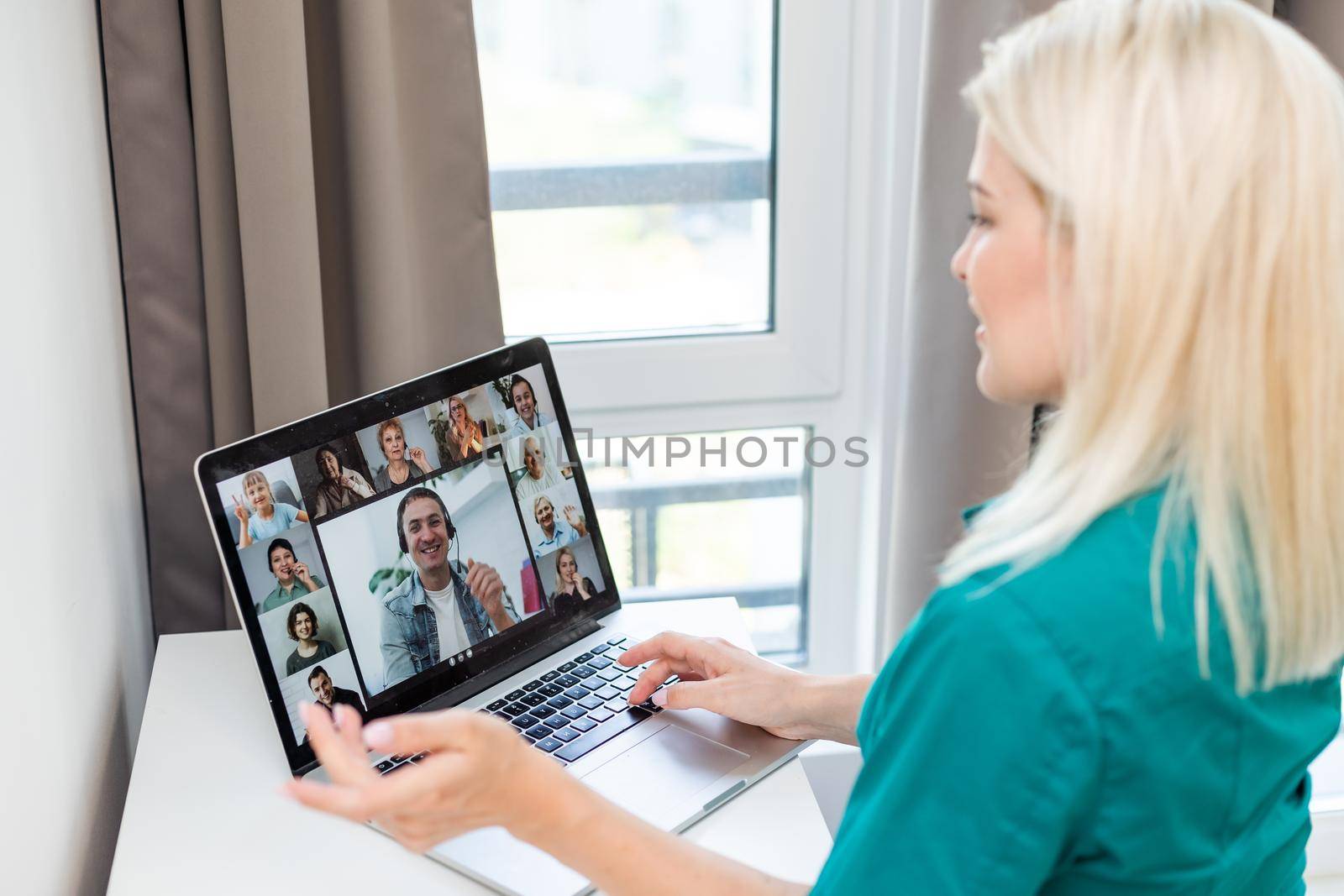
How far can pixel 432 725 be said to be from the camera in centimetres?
63

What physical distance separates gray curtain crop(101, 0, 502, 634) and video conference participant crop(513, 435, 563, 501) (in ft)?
0.63

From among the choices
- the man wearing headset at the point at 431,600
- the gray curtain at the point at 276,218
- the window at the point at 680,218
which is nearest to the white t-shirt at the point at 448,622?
the man wearing headset at the point at 431,600

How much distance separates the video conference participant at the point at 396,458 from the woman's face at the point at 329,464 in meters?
0.04

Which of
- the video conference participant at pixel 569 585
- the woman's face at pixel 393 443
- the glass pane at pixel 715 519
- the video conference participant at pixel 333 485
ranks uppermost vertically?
the woman's face at pixel 393 443

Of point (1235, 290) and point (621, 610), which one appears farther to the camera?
point (621, 610)

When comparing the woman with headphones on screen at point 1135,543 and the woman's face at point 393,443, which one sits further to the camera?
the woman's face at point 393,443

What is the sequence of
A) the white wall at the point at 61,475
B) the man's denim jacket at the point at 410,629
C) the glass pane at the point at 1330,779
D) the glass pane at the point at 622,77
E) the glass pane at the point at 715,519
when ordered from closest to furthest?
1. the white wall at the point at 61,475
2. the man's denim jacket at the point at 410,629
3. the glass pane at the point at 622,77
4. the glass pane at the point at 715,519
5. the glass pane at the point at 1330,779

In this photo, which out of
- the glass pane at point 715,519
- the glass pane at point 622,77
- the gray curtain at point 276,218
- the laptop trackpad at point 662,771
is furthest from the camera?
the glass pane at point 715,519

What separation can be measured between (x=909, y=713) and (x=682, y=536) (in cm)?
103

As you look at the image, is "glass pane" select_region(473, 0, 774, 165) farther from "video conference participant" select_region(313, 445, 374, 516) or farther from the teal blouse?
the teal blouse

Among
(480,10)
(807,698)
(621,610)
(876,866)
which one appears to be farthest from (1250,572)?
(480,10)

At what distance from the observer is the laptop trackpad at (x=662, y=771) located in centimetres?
90

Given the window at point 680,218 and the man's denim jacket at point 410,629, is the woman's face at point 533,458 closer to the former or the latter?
the man's denim jacket at point 410,629

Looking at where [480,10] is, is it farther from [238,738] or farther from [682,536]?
[238,738]
